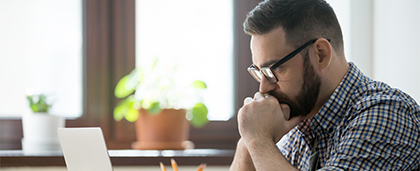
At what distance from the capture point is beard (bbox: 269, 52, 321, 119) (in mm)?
1116

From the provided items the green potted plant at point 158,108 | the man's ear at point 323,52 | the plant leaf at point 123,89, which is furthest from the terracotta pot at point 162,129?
the man's ear at point 323,52

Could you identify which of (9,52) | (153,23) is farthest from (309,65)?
(9,52)

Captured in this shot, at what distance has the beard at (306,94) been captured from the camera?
1116 mm

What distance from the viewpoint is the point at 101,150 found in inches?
45.2

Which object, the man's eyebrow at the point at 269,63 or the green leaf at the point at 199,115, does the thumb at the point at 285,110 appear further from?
the green leaf at the point at 199,115

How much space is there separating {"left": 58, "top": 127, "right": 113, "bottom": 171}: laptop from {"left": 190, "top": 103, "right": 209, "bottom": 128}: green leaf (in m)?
0.92

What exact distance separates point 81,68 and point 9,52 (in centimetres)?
41

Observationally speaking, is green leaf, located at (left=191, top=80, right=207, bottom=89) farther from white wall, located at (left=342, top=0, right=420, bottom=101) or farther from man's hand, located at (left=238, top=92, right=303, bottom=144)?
man's hand, located at (left=238, top=92, right=303, bottom=144)

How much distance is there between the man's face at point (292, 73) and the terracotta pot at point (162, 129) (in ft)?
3.17

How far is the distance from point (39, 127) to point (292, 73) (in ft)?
4.80

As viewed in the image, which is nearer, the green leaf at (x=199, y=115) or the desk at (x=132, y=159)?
the desk at (x=132, y=159)

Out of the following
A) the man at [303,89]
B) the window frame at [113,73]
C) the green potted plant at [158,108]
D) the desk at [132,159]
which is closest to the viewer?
the man at [303,89]

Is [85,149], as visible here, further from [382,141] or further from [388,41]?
[388,41]

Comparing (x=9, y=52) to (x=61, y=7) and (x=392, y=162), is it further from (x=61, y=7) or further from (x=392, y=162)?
Answer: (x=392, y=162)
